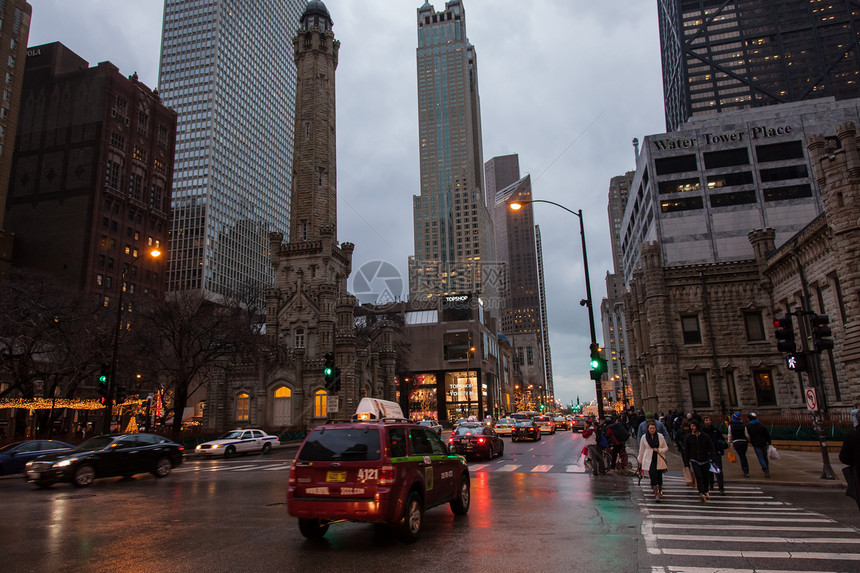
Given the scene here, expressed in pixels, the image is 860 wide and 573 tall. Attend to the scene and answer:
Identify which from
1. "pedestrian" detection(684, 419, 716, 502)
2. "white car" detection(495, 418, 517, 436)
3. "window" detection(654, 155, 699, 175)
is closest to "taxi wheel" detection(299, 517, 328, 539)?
"pedestrian" detection(684, 419, 716, 502)

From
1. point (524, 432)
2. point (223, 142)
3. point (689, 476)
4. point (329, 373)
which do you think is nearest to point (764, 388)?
point (524, 432)

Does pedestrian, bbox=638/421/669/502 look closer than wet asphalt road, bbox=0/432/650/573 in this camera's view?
No

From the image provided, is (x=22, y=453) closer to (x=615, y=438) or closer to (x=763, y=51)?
(x=615, y=438)

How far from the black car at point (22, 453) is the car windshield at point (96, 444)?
125 inches

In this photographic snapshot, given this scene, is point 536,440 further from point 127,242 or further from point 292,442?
point 127,242

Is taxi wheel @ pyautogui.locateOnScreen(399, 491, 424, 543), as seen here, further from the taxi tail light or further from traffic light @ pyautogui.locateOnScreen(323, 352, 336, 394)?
traffic light @ pyautogui.locateOnScreen(323, 352, 336, 394)

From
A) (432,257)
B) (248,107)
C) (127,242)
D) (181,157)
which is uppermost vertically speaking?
(248,107)

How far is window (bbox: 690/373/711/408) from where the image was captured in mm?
36906

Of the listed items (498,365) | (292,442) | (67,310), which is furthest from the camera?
(498,365)

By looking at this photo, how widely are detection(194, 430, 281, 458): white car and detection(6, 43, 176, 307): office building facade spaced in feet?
214

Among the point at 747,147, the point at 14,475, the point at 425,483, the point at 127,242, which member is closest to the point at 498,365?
the point at 747,147

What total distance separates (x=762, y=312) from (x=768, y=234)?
5701 mm

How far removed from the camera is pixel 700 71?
473 ft

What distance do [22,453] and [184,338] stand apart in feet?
51.0
